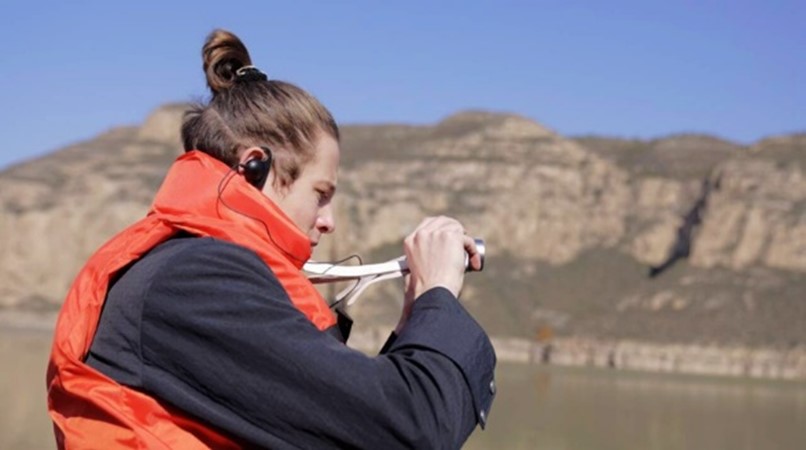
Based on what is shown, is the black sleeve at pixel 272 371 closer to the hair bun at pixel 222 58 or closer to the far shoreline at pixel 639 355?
the hair bun at pixel 222 58

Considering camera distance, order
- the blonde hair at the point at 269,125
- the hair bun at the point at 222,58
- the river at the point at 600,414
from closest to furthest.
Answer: the blonde hair at the point at 269,125, the hair bun at the point at 222,58, the river at the point at 600,414

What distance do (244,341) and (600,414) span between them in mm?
46757

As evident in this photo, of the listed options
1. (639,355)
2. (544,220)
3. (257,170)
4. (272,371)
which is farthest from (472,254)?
(544,220)

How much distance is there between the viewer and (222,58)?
2535 millimetres

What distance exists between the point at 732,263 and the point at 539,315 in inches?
754

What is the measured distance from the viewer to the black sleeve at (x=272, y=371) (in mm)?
2041

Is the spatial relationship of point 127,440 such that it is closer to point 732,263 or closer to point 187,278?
point 187,278

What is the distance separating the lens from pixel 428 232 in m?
2.34

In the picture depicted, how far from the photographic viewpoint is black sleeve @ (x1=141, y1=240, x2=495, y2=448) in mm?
2041

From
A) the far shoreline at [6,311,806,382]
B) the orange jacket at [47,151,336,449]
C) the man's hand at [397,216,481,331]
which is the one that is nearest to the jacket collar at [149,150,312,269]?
the orange jacket at [47,151,336,449]

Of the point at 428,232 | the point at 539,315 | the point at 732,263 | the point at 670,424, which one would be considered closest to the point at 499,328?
the point at 539,315

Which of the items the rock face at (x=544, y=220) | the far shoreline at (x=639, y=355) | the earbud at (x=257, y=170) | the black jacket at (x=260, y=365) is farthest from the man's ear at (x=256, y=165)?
the rock face at (x=544, y=220)

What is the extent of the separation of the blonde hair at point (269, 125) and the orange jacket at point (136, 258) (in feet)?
0.17

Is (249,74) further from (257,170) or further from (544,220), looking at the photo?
(544,220)
